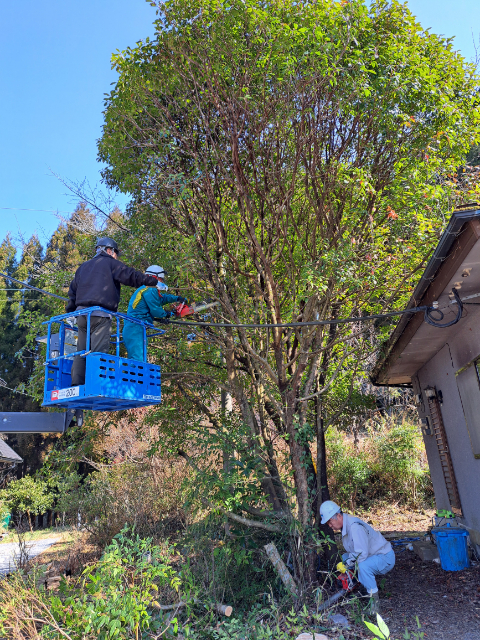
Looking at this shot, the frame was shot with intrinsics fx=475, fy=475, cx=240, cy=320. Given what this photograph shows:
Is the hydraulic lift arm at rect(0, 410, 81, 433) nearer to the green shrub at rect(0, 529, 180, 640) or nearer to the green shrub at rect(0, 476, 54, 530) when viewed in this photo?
the green shrub at rect(0, 529, 180, 640)

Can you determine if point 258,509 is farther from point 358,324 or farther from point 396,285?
point 358,324

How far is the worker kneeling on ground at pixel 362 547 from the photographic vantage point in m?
5.53

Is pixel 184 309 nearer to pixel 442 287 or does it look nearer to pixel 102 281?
pixel 102 281

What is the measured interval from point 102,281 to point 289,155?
12.1 ft

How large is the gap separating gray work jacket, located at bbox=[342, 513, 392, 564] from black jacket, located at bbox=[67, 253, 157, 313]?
3.73 metres

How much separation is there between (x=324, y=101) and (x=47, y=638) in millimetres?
7037

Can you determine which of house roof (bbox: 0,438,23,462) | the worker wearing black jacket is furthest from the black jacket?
house roof (bbox: 0,438,23,462)

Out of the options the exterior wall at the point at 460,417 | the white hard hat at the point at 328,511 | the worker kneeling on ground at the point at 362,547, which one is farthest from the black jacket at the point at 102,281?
the exterior wall at the point at 460,417

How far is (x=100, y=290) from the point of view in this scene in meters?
5.08

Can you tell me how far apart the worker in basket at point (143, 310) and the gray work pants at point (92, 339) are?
0.62 m

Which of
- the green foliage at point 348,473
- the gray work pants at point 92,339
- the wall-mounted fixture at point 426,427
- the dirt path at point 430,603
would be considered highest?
the gray work pants at point 92,339

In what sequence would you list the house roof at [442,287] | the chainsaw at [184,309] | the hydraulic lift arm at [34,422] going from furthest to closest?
the chainsaw at [184,309] < the hydraulic lift arm at [34,422] < the house roof at [442,287]

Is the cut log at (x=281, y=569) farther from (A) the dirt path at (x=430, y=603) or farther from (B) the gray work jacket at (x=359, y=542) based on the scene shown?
(B) the gray work jacket at (x=359, y=542)

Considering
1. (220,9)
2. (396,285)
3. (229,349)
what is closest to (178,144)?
(220,9)
